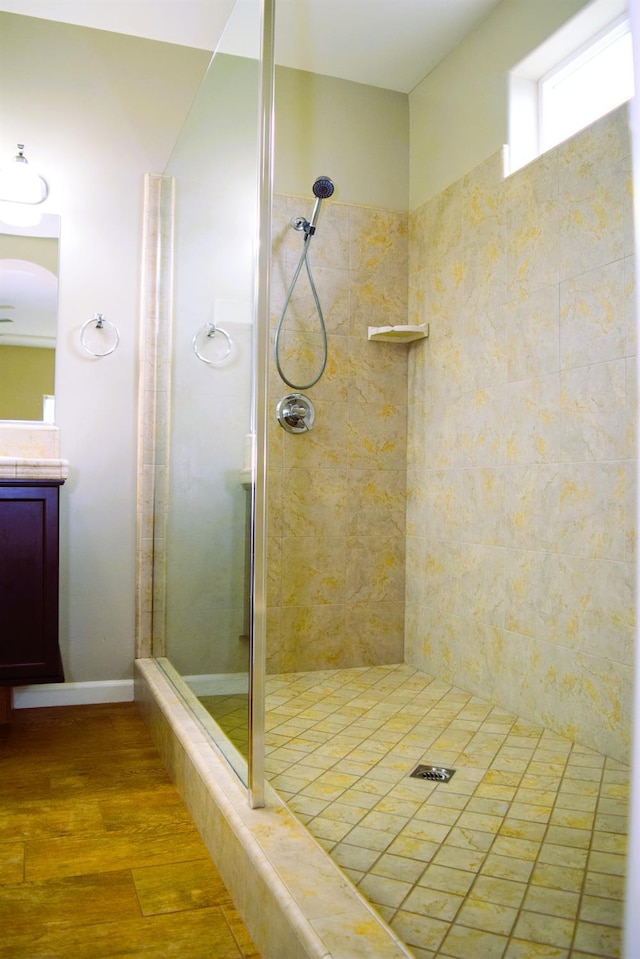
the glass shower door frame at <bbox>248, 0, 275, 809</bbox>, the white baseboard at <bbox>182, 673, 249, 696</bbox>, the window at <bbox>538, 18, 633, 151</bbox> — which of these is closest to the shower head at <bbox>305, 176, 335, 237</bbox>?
the window at <bbox>538, 18, 633, 151</bbox>

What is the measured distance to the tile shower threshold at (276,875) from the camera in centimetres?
110

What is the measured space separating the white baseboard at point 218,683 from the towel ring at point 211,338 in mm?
798

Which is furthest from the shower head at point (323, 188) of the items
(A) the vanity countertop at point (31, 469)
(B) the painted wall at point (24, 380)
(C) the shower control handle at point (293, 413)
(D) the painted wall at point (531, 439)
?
(A) the vanity countertop at point (31, 469)

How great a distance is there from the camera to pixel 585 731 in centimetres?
222

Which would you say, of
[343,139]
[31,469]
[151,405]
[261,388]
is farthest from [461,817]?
[343,139]

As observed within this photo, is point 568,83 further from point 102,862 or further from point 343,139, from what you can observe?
point 102,862

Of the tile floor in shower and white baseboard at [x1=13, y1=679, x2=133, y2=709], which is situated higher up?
the tile floor in shower

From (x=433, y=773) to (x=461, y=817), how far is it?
0.87ft

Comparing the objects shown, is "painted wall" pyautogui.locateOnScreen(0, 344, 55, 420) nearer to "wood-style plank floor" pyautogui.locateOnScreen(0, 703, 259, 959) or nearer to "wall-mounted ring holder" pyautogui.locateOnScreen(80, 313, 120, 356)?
"wall-mounted ring holder" pyautogui.locateOnScreen(80, 313, 120, 356)

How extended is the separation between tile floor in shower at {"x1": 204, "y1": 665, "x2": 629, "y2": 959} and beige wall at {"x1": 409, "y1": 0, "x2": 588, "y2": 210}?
1998mm

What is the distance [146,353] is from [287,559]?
974mm

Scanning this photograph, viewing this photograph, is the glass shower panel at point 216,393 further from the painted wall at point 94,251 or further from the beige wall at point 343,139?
the beige wall at point 343,139

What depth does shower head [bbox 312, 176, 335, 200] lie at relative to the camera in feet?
9.62

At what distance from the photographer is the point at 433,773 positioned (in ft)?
6.51
